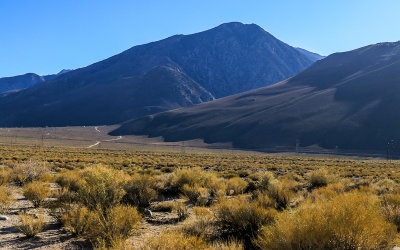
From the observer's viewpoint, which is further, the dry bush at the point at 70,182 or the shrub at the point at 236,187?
the shrub at the point at 236,187

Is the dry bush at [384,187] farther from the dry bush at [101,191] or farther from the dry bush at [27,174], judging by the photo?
the dry bush at [27,174]

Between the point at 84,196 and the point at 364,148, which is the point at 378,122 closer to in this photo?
the point at 364,148

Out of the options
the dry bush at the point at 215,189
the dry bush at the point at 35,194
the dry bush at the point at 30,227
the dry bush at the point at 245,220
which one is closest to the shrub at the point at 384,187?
the dry bush at the point at 215,189

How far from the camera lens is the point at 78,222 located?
26.0 ft

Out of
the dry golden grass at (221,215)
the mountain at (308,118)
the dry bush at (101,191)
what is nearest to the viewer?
the dry golden grass at (221,215)

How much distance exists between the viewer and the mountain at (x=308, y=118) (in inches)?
4712

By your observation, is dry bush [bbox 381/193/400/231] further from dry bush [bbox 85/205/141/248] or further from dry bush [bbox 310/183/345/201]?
dry bush [bbox 85/205/141/248]

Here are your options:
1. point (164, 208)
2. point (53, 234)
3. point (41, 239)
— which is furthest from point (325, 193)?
point (41, 239)

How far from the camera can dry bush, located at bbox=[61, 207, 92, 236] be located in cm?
790

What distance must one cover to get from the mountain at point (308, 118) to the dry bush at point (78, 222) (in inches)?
4595

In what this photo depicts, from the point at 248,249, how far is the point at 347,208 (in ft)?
8.38

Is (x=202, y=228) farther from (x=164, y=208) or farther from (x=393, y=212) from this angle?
(x=393, y=212)

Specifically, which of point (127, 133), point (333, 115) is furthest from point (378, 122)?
point (127, 133)

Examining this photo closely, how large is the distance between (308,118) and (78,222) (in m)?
135
